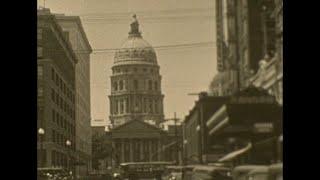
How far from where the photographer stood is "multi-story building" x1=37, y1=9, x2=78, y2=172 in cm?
294

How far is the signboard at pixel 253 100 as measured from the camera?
2746 millimetres

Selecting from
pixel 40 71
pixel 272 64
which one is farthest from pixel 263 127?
pixel 40 71

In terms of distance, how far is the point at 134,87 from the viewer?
3.09 metres

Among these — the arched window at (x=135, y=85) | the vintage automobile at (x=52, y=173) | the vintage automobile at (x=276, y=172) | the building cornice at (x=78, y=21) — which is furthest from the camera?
the arched window at (x=135, y=85)

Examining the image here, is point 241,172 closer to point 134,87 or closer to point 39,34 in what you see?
point 134,87

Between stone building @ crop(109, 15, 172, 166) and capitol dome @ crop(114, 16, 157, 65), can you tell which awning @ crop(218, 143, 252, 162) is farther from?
capitol dome @ crop(114, 16, 157, 65)

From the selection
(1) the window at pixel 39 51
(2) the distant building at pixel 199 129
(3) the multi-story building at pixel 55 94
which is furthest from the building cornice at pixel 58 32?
(2) the distant building at pixel 199 129

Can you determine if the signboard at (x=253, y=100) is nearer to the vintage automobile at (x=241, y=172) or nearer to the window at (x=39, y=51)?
the vintage automobile at (x=241, y=172)

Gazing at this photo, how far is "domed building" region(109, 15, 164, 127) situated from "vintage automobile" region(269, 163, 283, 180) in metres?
0.58

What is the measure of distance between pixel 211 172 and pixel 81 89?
0.79 metres

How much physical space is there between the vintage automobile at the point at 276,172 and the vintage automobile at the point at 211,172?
0.19m

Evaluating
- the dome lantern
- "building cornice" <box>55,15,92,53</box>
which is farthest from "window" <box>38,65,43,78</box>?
the dome lantern
